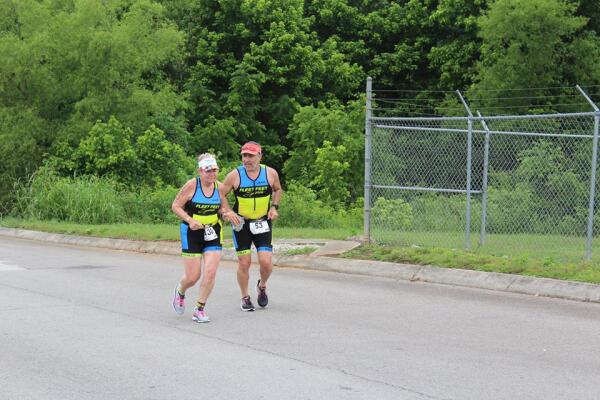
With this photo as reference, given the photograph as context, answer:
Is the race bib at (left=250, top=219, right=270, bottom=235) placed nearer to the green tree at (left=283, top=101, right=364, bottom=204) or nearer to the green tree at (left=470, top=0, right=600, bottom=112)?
the green tree at (left=283, top=101, right=364, bottom=204)

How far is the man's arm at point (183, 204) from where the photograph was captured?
8.58 meters

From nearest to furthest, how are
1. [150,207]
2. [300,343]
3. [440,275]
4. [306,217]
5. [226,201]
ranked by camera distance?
[300,343]
[226,201]
[440,275]
[306,217]
[150,207]

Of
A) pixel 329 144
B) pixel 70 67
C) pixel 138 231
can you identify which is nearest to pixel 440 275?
pixel 138 231

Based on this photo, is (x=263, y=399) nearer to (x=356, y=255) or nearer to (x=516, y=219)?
(x=356, y=255)

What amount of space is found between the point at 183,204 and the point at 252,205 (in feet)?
2.84

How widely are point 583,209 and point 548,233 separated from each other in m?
1.73

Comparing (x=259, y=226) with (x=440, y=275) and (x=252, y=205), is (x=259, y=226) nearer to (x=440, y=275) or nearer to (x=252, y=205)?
(x=252, y=205)

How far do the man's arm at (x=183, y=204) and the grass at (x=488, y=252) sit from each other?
4.55m

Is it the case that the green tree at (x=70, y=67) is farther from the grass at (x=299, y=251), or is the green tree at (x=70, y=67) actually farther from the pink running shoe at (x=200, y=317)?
the pink running shoe at (x=200, y=317)

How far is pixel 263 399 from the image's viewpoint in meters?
5.68

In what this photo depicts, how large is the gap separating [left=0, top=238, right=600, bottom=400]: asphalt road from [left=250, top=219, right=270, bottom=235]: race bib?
928 millimetres

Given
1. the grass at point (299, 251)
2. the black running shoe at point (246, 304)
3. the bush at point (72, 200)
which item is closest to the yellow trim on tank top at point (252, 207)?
the black running shoe at point (246, 304)

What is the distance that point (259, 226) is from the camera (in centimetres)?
926

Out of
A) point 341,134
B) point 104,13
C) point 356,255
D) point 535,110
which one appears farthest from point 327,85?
point 356,255
